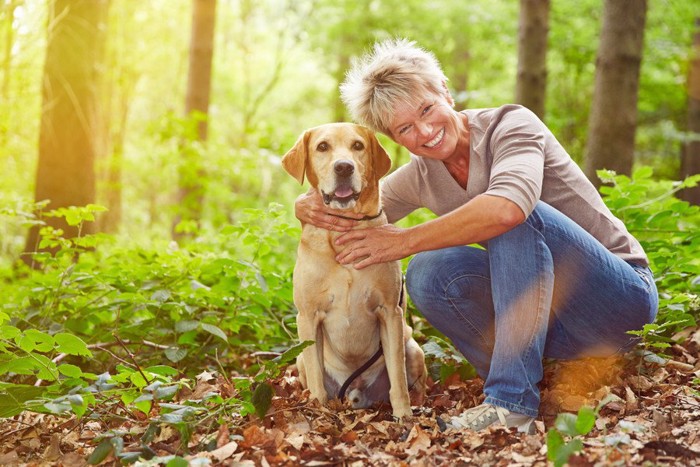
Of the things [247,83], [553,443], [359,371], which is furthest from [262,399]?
[247,83]

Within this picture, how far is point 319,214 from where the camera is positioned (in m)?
3.43

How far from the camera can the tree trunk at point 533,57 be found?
7230 mm

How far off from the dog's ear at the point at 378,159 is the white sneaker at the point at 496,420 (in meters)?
1.34

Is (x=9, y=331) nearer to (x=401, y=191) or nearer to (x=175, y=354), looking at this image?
(x=175, y=354)

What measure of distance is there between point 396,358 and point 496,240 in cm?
80

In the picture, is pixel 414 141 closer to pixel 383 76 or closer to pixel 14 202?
pixel 383 76

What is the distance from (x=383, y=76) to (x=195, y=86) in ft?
24.2

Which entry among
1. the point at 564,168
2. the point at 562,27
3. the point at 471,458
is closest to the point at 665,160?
the point at 562,27

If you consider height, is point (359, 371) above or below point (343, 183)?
below

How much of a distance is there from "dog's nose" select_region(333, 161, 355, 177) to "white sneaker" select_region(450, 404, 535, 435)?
51.9 inches

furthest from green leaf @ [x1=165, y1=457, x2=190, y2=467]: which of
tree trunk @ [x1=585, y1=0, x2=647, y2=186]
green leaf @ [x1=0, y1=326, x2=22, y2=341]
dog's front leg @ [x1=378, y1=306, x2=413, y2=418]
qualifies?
tree trunk @ [x1=585, y1=0, x2=647, y2=186]

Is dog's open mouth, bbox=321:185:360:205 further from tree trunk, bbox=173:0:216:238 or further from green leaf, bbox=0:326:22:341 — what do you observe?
tree trunk, bbox=173:0:216:238

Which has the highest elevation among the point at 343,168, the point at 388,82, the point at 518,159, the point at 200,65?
the point at 200,65

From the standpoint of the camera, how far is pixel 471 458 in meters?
2.52
